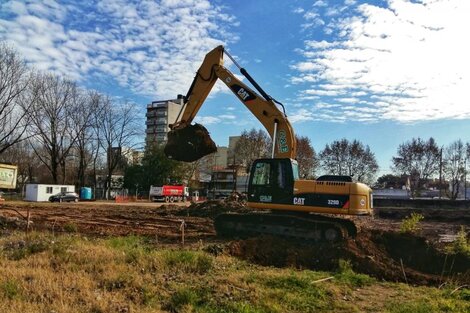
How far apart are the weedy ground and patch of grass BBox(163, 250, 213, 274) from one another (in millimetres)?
22

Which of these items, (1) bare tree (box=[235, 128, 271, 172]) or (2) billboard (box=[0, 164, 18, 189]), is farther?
(1) bare tree (box=[235, 128, 271, 172])

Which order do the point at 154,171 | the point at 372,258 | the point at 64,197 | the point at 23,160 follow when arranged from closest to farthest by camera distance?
the point at 372,258 < the point at 64,197 < the point at 154,171 < the point at 23,160

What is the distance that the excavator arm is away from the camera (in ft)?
53.6

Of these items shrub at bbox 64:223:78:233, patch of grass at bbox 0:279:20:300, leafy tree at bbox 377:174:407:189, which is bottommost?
patch of grass at bbox 0:279:20:300

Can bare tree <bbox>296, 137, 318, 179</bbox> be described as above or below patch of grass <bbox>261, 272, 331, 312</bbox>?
above

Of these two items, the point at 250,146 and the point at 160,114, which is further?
the point at 160,114

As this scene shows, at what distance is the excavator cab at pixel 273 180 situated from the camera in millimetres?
15273

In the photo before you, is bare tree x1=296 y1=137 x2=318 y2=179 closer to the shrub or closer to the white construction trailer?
the white construction trailer

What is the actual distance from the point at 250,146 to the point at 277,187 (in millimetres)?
80927

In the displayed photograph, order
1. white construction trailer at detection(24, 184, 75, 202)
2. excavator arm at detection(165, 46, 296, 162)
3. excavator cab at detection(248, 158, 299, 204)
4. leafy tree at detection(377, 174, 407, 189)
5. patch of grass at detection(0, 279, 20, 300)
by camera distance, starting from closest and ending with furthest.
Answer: patch of grass at detection(0, 279, 20, 300) < excavator cab at detection(248, 158, 299, 204) < excavator arm at detection(165, 46, 296, 162) < white construction trailer at detection(24, 184, 75, 202) < leafy tree at detection(377, 174, 407, 189)

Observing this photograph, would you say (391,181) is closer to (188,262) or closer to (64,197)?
(64,197)

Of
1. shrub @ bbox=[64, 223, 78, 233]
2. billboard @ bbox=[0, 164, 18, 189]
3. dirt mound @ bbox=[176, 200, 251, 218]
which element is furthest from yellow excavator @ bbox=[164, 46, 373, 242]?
billboard @ bbox=[0, 164, 18, 189]

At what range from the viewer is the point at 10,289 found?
7719 millimetres

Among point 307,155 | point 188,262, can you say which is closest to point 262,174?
point 188,262
